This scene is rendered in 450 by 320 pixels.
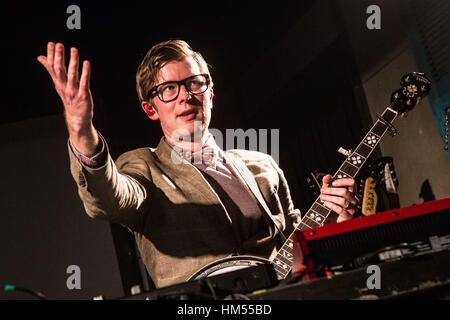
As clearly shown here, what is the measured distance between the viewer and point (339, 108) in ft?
9.48

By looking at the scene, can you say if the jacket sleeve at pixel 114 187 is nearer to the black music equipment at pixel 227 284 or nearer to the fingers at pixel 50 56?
the fingers at pixel 50 56

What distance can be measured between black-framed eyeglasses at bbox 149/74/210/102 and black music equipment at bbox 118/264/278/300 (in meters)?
1.48

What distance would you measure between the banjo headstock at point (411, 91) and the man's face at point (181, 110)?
1050mm

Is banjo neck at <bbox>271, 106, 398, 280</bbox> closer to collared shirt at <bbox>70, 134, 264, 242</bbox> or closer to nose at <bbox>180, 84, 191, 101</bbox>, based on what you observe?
collared shirt at <bbox>70, 134, 264, 242</bbox>

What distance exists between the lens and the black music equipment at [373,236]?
1152 millimetres

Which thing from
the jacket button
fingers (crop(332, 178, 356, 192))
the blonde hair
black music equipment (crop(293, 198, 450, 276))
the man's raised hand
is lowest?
black music equipment (crop(293, 198, 450, 276))

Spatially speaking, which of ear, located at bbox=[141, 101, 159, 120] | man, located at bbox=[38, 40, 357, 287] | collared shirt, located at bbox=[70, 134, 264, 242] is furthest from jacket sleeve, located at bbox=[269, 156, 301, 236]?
ear, located at bbox=[141, 101, 159, 120]

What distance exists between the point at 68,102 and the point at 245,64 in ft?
4.97

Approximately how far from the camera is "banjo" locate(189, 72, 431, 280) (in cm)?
207

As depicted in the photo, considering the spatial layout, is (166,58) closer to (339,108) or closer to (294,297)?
(339,108)

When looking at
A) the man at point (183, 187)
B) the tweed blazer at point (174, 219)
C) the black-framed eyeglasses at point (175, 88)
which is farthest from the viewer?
the black-framed eyeglasses at point (175, 88)

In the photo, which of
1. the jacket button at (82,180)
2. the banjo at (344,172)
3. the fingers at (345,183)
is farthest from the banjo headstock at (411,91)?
the jacket button at (82,180)
